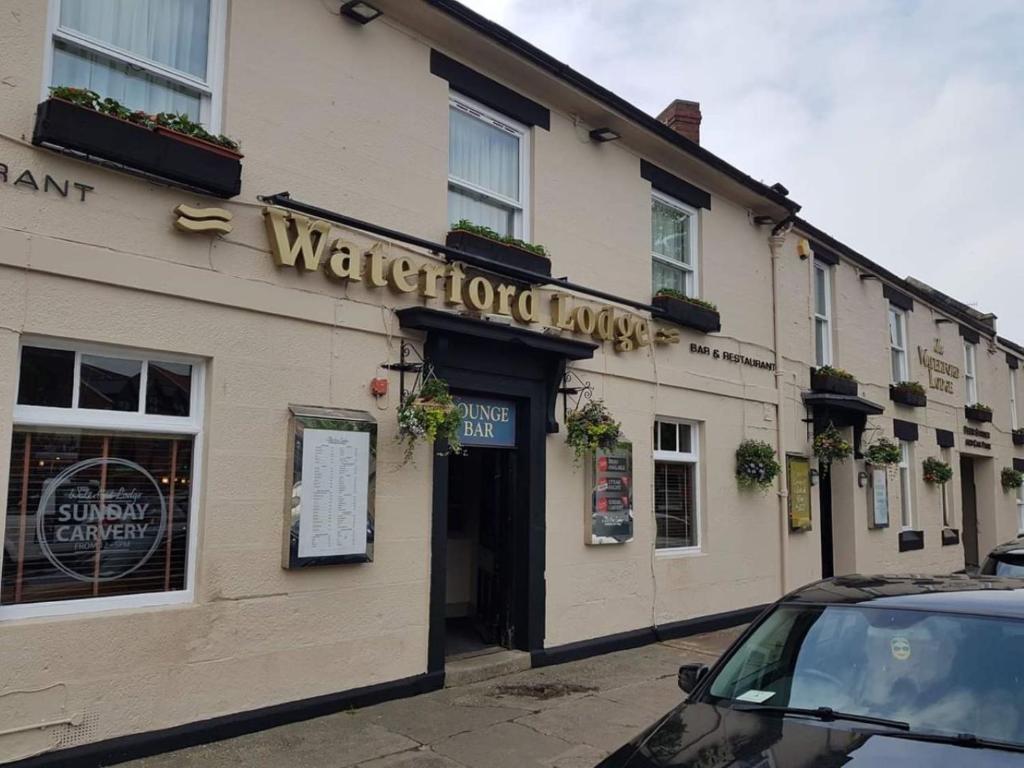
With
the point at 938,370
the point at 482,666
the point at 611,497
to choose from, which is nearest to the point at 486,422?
the point at 611,497

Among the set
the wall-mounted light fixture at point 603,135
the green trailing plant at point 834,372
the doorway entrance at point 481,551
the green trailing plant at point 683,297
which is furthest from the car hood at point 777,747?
the green trailing plant at point 834,372

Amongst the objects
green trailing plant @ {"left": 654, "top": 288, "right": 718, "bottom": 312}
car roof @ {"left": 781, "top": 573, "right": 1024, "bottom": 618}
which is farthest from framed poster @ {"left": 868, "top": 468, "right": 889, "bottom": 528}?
car roof @ {"left": 781, "top": 573, "right": 1024, "bottom": 618}

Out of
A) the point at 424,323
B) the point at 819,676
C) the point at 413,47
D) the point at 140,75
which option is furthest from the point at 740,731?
the point at 413,47

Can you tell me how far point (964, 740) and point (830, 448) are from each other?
9679mm

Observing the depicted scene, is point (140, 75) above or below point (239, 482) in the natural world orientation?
above

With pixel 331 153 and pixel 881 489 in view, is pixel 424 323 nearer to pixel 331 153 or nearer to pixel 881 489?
pixel 331 153

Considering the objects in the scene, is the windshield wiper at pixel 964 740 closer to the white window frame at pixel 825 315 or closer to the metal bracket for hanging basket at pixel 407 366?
the metal bracket for hanging basket at pixel 407 366

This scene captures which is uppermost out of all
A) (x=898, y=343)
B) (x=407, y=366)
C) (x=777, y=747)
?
(x=898, y=343)

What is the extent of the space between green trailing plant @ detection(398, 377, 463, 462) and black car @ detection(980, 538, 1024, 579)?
19.0ft

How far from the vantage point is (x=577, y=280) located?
29.4 ft

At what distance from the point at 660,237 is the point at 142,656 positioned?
303 inches

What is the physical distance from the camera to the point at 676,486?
10336 mm

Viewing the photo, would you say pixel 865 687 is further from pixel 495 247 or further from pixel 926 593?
pixel 495 247

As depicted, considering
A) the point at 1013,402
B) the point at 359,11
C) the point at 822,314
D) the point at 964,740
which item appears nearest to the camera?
the point at 964,740
